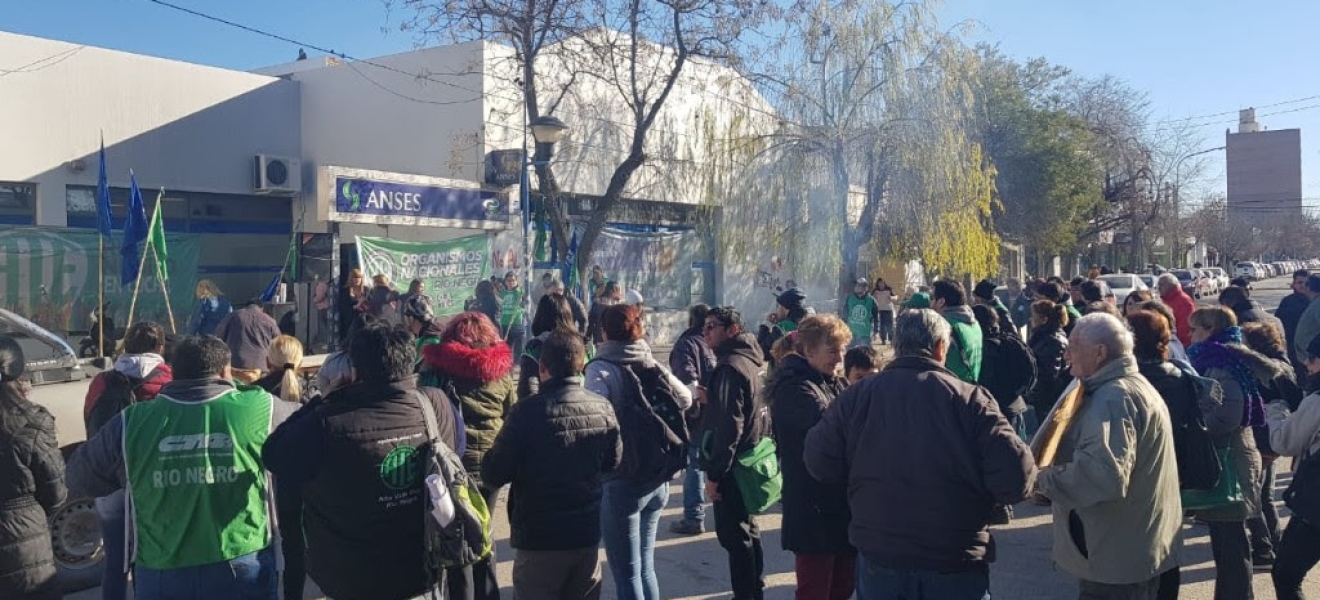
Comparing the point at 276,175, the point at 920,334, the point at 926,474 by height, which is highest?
the point at 276,175

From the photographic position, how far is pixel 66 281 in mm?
14039

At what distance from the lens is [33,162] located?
15094 mm

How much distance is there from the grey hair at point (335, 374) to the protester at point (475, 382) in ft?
2.67

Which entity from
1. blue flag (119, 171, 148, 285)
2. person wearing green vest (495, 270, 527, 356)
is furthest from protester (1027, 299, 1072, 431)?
blue flag (119, 171, 148, 285)

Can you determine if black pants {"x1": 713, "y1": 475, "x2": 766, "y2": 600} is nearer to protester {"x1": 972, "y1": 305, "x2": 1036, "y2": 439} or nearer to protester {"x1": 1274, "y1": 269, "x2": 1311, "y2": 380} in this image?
protester {"x1": 972, "y1": 305, "x2": 1036, "y2": 439}

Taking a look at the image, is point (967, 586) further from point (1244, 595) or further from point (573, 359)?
point (1244, 595)

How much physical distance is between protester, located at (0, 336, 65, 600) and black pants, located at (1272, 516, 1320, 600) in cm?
545

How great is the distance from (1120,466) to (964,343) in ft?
11.4

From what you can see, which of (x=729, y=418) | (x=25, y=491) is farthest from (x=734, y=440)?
(x=25, y=491)

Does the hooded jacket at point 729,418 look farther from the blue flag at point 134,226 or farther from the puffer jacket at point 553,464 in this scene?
the blue flag at point 134,226

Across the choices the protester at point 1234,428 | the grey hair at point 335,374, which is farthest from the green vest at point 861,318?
the grey hair at point 335,374

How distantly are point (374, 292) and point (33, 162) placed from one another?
21.6 feet

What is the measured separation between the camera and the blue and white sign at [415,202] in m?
15.5

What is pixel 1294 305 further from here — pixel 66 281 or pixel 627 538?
pixel 66 281
